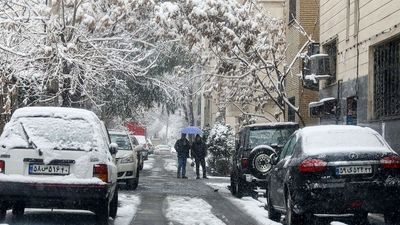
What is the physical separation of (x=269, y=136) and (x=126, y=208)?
14.9 ft

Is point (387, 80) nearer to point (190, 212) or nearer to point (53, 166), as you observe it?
point (190, 212)

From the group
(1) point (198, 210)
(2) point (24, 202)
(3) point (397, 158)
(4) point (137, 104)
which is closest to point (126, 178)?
(1) point (198, 210)

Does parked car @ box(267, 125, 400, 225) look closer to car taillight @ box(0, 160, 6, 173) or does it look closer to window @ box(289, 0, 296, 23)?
car taillight @ box(0, 160, 6, 173)

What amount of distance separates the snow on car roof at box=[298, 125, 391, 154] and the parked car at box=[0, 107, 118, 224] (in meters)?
2.98

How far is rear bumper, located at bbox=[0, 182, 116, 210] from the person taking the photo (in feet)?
31.6

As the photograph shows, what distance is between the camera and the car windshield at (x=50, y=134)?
9.91m

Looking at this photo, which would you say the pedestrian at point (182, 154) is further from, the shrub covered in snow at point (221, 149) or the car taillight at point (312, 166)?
the car taillight at point (312, 166)

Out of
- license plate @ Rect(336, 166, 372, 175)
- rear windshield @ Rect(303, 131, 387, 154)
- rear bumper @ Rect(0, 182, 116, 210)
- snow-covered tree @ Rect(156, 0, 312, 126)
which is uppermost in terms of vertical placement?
snow-covered tree @ Rect(156, 0, 312, 126)

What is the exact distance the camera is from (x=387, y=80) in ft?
49.2

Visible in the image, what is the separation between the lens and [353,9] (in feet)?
56.5

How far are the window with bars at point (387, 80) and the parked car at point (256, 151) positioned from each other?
6.72ft

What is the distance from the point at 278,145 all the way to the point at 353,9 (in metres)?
3.93

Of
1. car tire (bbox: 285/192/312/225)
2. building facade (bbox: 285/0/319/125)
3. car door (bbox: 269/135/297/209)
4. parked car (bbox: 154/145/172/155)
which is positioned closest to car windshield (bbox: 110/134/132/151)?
building facade (bbox: 285/0/319/125)

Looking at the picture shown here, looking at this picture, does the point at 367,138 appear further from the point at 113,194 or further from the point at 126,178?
the point at 126,178
